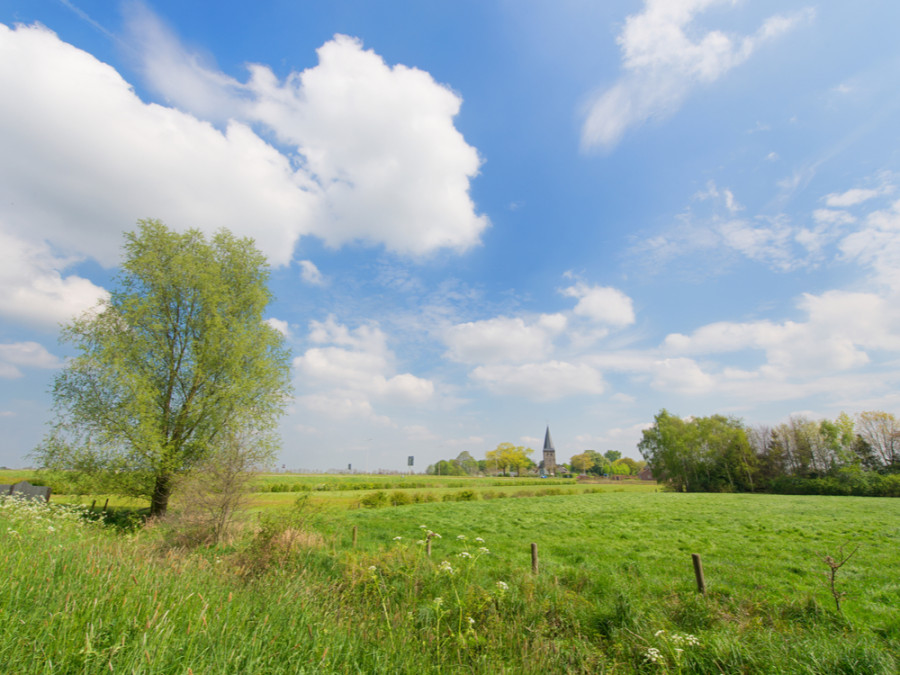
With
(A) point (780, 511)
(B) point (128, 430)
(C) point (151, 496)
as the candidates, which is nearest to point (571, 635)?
(B) point (128, 430)

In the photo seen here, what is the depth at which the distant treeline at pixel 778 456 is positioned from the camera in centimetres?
5311

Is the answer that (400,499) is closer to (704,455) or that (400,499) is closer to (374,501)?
(374,501)

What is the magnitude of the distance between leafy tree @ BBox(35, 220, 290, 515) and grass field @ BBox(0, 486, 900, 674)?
660 centimetres

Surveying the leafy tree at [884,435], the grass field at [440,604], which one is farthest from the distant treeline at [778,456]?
the grass field at [440,604]

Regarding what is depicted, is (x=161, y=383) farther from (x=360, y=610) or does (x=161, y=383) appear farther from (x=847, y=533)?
(x=847, y=533)

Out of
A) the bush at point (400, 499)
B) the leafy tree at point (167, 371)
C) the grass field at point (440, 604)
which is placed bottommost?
the bush at point (400, 499)

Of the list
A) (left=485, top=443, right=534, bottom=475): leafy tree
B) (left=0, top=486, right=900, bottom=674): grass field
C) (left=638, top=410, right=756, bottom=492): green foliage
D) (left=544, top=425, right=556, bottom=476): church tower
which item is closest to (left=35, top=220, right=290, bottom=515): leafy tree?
(left=0, top=486, right=900, bottom=674): grass field

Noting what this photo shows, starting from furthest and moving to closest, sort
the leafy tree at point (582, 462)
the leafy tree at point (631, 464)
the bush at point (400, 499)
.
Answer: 1. the leafy tree at point (582, 462)
2. the leafy tree at point (631, 464)
3. the bush at point (400, 499)

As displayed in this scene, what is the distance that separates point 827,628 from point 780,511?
25831 millimetres

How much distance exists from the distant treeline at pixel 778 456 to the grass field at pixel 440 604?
47694 millimetres

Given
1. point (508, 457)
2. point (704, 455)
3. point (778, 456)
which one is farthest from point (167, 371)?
point (508, 457)

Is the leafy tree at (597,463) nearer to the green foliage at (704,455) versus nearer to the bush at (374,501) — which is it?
the green foliage at (704,455)

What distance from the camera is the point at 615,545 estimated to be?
1667 cm

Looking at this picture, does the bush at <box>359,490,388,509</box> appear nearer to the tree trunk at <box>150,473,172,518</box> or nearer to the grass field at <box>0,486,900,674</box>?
the tree trunk at <box>150,473,172,518</box>
